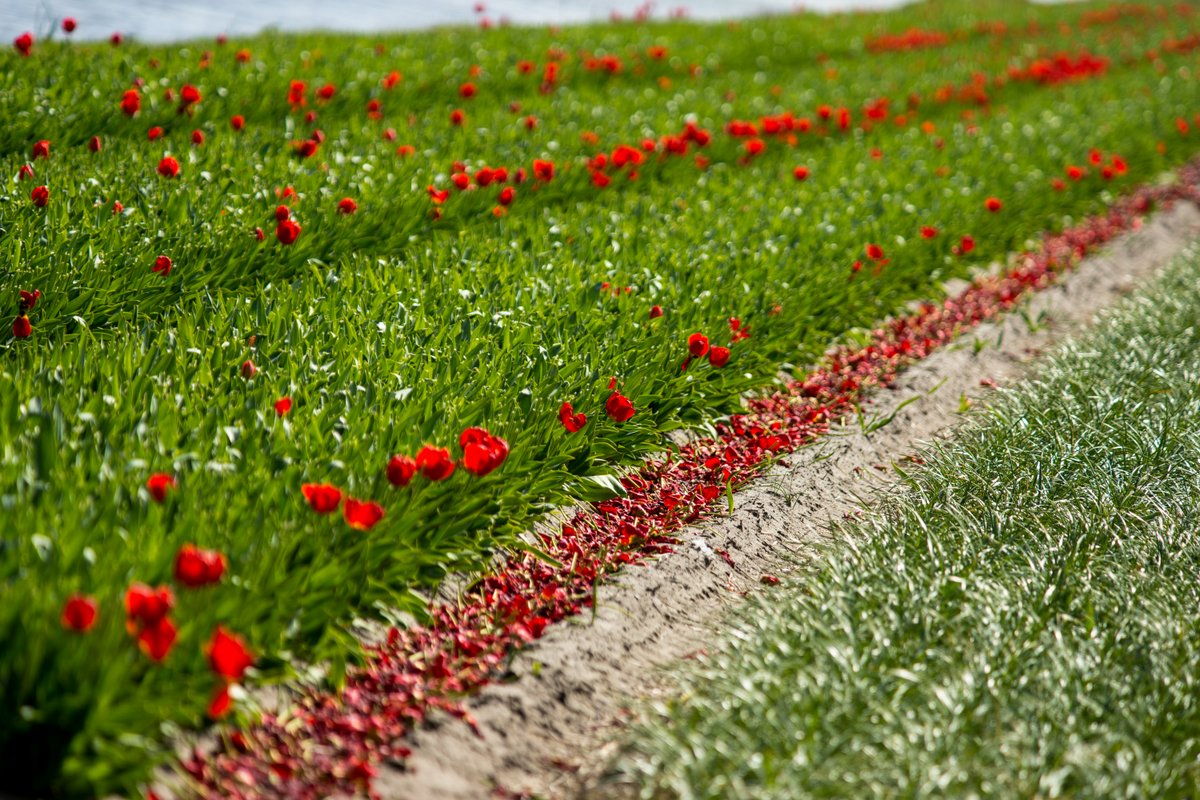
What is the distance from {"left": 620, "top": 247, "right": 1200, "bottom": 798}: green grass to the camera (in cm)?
239

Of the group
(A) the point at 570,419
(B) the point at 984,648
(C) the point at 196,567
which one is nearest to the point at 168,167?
(A) the point at 570,419

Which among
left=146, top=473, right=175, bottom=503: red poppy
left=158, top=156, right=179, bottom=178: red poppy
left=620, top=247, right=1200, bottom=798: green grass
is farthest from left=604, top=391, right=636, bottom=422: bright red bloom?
left=158, top=156, right=179, bottom=178: red poppy

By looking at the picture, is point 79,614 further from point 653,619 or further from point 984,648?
point 984,648

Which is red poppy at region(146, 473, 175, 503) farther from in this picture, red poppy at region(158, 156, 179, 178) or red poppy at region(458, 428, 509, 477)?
red poppy at region(158, 156, 179, 178)

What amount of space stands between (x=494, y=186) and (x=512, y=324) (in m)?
1.76

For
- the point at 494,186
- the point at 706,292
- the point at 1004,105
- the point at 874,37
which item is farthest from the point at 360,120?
the point at 874,37

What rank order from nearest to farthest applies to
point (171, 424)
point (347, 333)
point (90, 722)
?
point (90, 722), point (171, 424), point (347, 333)

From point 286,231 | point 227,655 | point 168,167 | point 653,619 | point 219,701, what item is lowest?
point 653,619

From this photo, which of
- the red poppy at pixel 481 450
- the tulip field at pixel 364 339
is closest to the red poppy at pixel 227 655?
the tulip field at pixel 364 339

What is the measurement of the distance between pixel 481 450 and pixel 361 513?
14.0 inches

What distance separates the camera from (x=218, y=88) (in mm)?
6039

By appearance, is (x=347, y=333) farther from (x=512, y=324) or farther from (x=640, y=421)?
(x=640, y=421)

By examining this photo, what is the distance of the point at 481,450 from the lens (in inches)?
106

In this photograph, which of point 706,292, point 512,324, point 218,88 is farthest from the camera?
point 218,88
